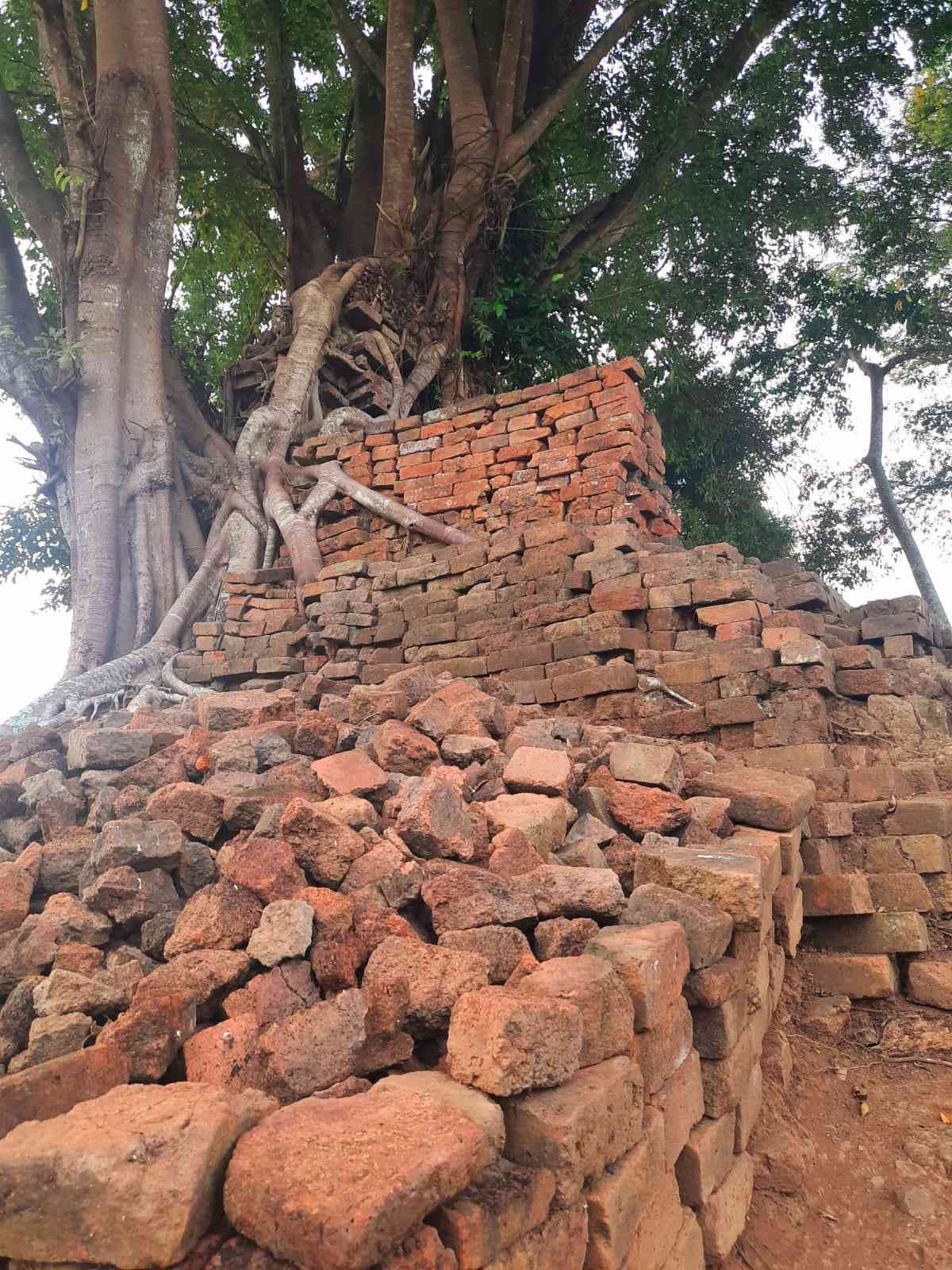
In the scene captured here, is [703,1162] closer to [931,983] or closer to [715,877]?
[715,877]

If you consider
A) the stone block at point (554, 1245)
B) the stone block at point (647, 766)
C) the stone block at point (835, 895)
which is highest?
the stone block at point (647, 766)

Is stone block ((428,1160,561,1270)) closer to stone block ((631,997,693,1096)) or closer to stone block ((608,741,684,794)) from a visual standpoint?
stone block ((631,997,693,1096))

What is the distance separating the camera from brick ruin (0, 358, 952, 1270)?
1389 millimetres

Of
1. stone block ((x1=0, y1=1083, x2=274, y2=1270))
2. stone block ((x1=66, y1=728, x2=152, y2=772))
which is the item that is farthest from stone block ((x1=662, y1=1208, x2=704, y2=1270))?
stone block ((x1=66, y1=728, x2=152, y2=772))

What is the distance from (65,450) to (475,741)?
5733 mm

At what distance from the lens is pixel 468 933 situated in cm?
213

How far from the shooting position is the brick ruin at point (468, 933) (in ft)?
4.56

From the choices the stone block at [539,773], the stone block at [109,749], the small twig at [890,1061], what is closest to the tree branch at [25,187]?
the stone block at [109,749]

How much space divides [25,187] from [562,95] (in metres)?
5.38

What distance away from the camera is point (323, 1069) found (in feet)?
5.80

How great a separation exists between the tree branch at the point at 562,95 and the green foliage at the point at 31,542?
7111 millimetres

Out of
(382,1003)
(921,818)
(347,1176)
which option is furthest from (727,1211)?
(921,818)

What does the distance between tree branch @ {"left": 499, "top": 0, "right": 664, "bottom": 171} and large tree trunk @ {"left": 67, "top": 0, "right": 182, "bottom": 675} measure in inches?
128

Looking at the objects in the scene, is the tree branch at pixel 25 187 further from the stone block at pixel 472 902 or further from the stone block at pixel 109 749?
the stone block at pixel 472 902
